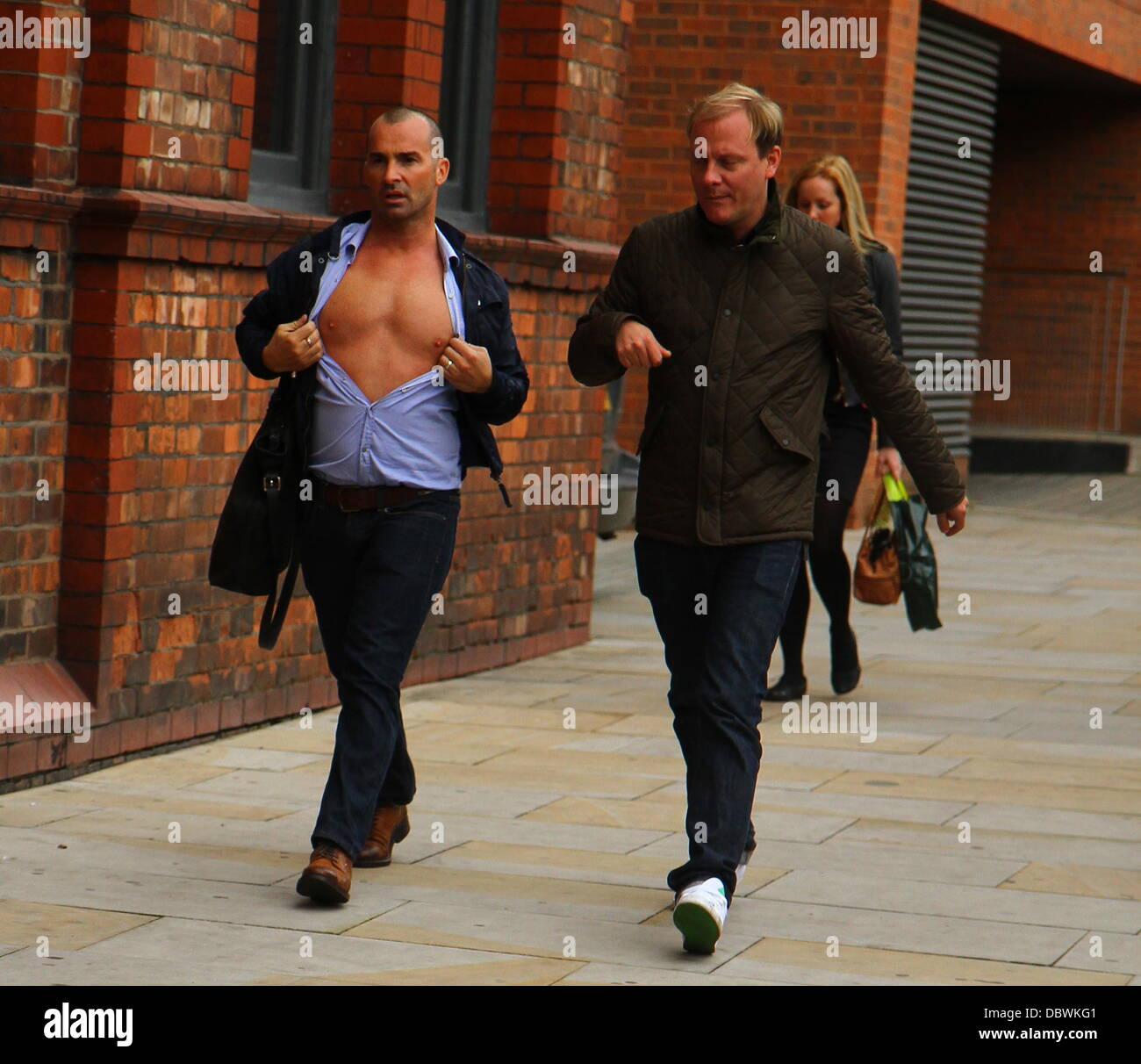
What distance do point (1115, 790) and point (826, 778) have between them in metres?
0.96

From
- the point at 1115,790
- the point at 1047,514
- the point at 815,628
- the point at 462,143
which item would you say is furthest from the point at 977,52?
the point at 1115,790

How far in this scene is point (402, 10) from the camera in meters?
8.42

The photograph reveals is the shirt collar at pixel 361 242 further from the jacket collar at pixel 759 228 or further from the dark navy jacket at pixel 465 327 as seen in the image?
the jacket collar at pixel 759 228

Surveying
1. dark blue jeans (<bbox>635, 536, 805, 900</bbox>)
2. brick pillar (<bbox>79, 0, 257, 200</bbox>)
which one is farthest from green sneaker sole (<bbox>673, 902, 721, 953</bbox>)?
brick pillar (<bbox>79, 0, 257, 200</bbox>)

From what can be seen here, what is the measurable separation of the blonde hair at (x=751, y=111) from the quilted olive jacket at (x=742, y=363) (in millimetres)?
149

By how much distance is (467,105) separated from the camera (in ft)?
31.2

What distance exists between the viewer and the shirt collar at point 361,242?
5.64 metres

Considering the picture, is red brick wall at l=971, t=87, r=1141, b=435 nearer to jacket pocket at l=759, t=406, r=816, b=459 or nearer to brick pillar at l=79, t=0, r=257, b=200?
brick pillar at l=79, t=0, r=257, b=200

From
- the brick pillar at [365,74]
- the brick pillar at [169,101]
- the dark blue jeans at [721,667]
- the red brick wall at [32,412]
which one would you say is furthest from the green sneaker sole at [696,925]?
the brick pillar at [365,74]

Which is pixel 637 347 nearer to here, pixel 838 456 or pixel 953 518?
pixel 953 518

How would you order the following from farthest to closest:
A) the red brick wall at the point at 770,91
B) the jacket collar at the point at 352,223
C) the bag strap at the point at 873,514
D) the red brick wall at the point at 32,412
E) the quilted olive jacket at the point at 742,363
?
the red brick wall at the point at 770,91 < the bag strap at the point at 873,514 < the red brick wall at the point at 32,412 < the jacket collar at the point at 352,223 < the quilted olive jacket at the point at 742,363

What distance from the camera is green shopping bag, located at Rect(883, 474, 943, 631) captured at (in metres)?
8.73

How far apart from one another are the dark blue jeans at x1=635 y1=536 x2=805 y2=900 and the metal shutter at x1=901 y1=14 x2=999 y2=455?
11885 millimetres
